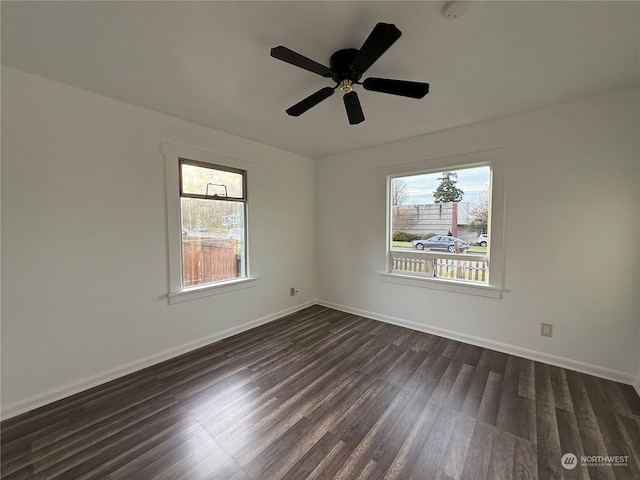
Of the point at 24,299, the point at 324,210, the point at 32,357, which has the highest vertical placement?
the point at 324,210

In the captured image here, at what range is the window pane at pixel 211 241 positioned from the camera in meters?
2.88

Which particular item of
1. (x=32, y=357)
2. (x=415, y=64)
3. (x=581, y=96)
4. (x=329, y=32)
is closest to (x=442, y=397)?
(x=415, y=64)

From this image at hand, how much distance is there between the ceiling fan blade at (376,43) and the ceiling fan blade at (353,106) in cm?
22

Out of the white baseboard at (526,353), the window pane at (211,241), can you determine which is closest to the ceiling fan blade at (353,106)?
the window pane at (211,241)

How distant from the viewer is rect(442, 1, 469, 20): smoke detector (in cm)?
131

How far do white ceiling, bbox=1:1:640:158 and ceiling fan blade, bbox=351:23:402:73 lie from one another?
18 cm

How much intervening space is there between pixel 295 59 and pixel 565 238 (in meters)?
2.88

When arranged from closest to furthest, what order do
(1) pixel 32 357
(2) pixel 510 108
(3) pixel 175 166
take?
(1) pixel 32 357, (2) pixel 510 108, (3) pixel 175 166

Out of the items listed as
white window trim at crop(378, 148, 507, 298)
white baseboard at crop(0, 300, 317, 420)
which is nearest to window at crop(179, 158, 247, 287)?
white baseboard at crop(0, 300, 317, 420)

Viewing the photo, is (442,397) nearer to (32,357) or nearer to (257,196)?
(257,196)

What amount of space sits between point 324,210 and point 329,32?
2903 mm

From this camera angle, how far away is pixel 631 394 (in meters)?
2.10

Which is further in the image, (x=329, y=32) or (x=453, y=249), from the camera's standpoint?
(x=453, y=249)

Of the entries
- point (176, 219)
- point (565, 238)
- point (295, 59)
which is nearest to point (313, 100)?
point (295, 59)
